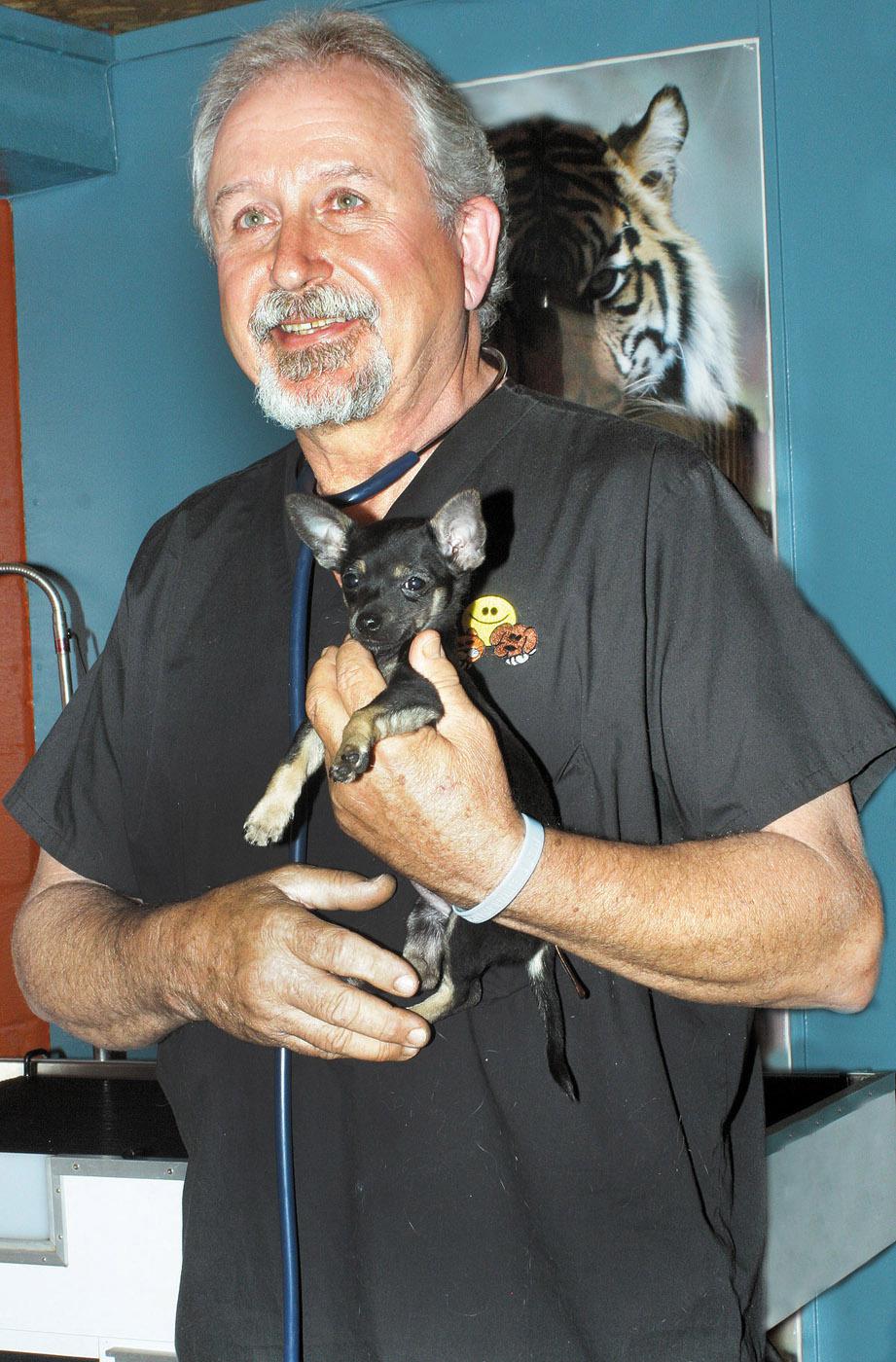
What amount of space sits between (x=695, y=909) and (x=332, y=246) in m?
0.74

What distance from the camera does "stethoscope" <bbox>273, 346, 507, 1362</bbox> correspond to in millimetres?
1183

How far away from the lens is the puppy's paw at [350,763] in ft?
3.61

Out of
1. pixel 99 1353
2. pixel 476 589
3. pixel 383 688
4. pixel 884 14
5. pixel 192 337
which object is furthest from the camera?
pixel 192 337

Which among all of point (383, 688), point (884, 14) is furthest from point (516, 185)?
point (383, 688)

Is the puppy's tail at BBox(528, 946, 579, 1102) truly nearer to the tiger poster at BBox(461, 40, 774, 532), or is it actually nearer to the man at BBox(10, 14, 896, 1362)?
the man at BBox(10, 14, 896, 1362)

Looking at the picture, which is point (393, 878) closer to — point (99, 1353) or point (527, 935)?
point (527, 935)

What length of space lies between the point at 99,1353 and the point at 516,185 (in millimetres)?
2372

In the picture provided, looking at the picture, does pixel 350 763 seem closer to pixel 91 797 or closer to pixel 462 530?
pixel 462 530

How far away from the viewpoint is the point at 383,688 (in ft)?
3.84

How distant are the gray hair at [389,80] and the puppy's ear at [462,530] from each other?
0.38m

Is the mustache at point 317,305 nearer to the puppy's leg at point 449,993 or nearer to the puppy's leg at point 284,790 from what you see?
the puppy's leg at point 284,790

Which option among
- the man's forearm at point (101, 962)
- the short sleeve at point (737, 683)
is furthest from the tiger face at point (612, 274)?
the man's forearm at point (101, 962)

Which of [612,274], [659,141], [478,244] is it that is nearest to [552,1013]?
[478,244]

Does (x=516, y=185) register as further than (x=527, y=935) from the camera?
Yes
